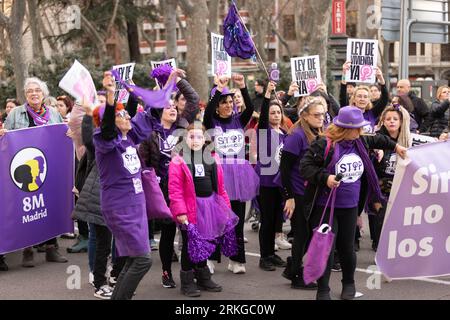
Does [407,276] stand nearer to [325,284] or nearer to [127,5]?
[325,284]

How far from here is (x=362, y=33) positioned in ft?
117

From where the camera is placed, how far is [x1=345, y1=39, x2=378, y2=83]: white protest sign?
9.52 meters

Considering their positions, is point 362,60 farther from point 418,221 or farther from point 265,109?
point 418,221

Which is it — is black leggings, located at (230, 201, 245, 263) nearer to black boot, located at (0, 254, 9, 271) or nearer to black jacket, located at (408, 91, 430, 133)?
black boot, located at (0, 254, 9, 271)

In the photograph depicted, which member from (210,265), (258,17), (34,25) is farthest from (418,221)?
(258,17)

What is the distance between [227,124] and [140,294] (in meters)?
1.99

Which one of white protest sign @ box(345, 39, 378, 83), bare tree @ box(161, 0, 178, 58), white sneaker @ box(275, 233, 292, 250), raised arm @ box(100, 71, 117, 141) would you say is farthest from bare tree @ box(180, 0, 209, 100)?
raised arm @ box(100, 71, 117, 141)

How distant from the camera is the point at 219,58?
9148 millimetres

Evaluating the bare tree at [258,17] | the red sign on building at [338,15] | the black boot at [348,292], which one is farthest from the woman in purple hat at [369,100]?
the red sign on building at [338,15]

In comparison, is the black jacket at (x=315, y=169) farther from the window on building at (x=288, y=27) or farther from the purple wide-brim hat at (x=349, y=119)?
the window on building at (x=288, y=27)

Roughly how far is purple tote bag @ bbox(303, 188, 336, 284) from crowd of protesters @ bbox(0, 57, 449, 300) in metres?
0.14

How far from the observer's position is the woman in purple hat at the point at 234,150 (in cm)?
778

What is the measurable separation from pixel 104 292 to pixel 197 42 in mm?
12565

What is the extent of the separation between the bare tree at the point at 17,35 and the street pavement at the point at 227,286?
10.7m
